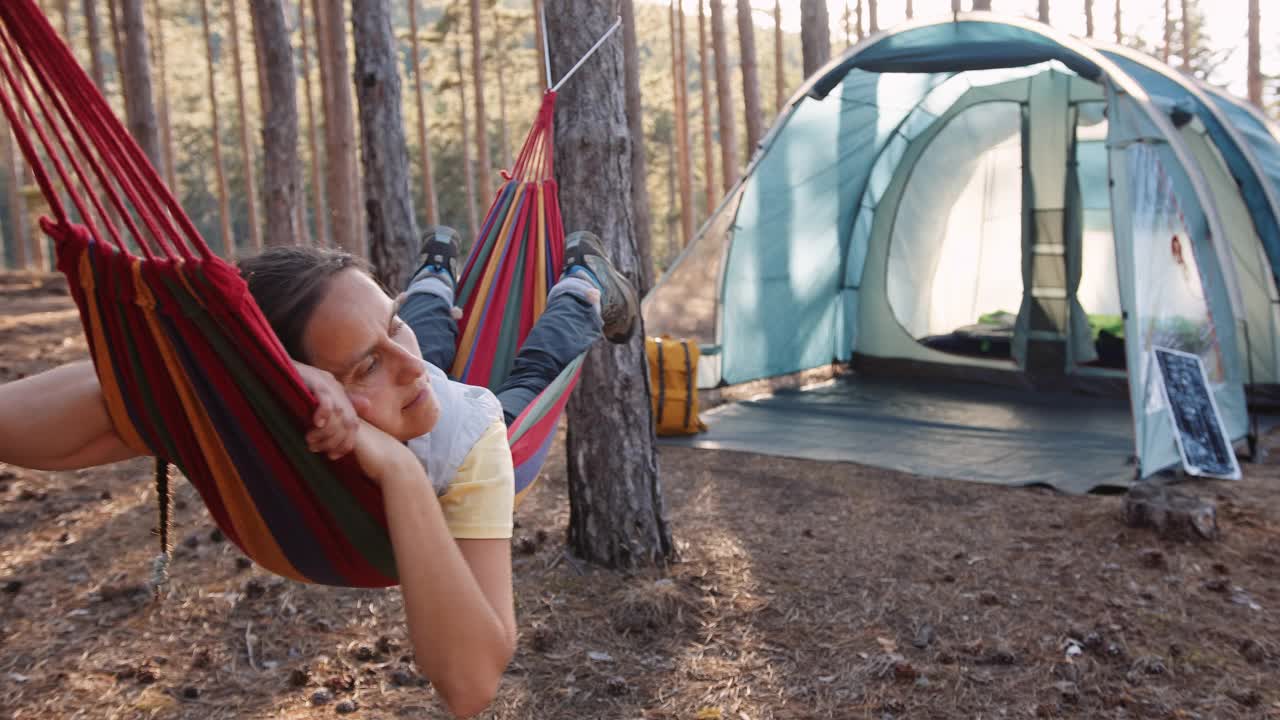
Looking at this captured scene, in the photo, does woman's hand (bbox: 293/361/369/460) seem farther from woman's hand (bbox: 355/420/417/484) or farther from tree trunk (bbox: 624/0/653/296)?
tree trunk (bbox: 624/0/653/296)

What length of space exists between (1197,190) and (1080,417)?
130cm

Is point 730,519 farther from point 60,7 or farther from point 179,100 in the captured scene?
point 179,100

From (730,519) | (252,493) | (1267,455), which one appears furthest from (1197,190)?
(252,493)

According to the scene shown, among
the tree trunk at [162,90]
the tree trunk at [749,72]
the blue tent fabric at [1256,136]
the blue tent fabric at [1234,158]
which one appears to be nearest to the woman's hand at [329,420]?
the blue tent fabric at [1234,158]

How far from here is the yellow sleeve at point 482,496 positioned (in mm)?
1082

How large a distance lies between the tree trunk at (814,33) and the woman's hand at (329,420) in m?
5.52

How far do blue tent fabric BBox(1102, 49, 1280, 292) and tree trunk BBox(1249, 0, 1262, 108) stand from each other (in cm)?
569

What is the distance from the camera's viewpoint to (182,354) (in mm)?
998

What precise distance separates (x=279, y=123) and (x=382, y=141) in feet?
6.46

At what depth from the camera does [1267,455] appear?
3879 mm

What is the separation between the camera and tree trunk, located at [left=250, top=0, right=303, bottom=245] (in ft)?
17.7

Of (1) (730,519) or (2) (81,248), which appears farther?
(1) (730,519)

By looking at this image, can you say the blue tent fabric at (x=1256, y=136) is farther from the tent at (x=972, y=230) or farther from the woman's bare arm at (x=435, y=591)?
the woman's bare arm at (x=435, y=591)

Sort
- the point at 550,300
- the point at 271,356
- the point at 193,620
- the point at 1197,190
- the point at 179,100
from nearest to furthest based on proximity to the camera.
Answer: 1. the point at 271,356
2. the point at 550,300
3. the point at 193,620
4. the point at 1197,190
5. the point at 179,100
